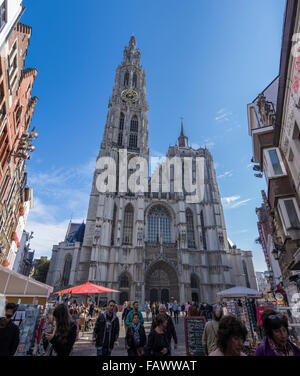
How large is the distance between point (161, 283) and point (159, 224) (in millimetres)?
8631

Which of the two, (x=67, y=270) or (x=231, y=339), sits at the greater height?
(x=67, y=270)

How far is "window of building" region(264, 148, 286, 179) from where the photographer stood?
1043 cm

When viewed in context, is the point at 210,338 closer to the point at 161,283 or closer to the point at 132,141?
the point at 161,283

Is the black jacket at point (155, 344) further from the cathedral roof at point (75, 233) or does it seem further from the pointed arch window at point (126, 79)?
the pointed arch window at point (126, 79)

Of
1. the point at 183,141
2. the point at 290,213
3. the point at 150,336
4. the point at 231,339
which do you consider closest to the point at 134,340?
the point at 150,336

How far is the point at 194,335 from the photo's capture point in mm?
5031

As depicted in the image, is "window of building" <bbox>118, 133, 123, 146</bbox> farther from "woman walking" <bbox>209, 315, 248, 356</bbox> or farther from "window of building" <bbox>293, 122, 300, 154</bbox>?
"woman walking" <bbox>209, 315, 248, 356</bbox>

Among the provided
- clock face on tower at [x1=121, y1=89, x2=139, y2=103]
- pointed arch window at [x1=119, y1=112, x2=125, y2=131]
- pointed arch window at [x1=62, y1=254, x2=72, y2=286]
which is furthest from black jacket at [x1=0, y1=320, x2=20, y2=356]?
clock face on tower at [x1=121, y1=89, x2=139, y2=103]

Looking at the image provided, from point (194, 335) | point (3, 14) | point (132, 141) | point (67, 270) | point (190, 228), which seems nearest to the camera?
point (194, 335)

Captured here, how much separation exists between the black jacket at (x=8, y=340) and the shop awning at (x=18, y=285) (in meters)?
5.49

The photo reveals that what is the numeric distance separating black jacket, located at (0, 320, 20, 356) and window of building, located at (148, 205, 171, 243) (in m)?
28.0

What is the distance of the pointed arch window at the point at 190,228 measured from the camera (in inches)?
1272

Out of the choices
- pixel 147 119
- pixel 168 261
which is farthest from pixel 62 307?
pixel 147 119
